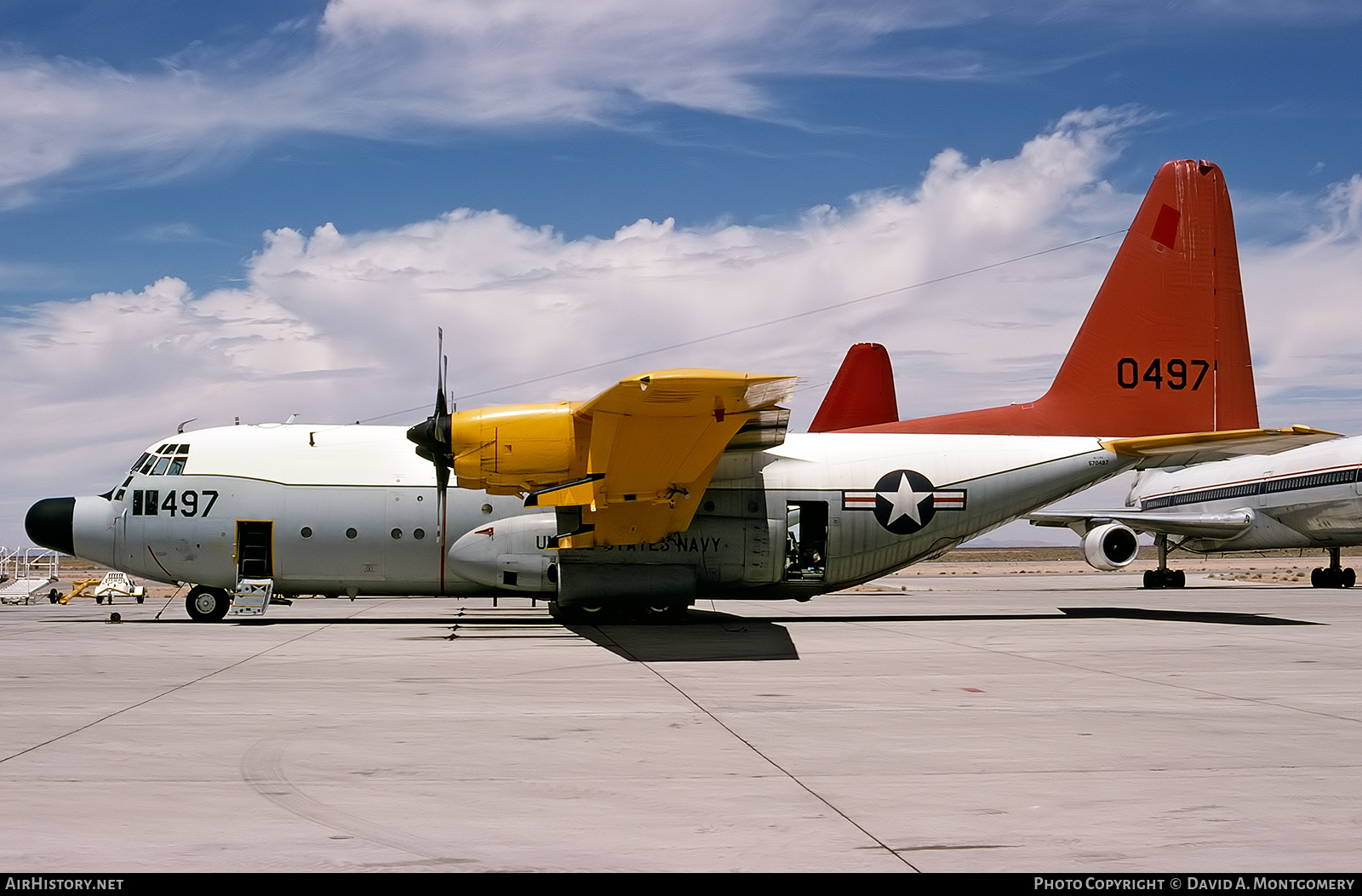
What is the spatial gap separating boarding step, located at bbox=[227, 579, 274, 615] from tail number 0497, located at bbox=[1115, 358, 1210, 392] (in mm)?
16007

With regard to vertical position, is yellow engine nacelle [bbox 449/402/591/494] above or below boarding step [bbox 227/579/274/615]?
above

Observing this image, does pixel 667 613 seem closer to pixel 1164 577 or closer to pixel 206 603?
pixel 206 603

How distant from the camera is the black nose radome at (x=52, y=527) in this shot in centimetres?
1888

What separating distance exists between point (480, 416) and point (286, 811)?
10.7 meters

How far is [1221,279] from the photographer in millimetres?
19578

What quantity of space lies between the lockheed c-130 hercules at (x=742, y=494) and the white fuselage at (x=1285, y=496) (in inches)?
579

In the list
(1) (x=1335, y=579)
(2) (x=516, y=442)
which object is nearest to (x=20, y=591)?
(2) (x=516, y=442)

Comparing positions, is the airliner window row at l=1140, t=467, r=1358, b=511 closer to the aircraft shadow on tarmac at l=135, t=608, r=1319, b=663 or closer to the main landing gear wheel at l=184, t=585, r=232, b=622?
the aircraft shadow on tarmac at l=135, t=608, r=1319, b=663

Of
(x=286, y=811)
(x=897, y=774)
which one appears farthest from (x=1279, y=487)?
(x=286, y=811)

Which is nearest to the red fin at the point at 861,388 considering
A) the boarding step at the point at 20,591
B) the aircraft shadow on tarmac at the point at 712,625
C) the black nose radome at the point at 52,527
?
the aircraft shadow on tarmac at the point at 712,625

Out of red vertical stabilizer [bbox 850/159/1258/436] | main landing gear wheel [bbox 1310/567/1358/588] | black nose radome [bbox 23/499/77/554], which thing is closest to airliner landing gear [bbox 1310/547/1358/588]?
main landing gear wheel [bbox 1310/567/1358/588]

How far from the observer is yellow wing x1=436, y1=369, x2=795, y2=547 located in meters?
14.6

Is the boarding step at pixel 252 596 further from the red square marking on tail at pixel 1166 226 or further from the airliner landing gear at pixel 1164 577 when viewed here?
the airliner landing gear at pixel 1164 577

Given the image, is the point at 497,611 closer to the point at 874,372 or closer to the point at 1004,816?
the point at 874,372
